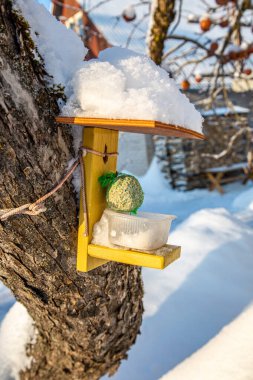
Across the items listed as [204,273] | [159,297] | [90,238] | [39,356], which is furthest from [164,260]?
[204,273]

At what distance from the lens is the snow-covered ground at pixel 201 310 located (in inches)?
53.4

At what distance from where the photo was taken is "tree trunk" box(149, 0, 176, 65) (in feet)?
9.14

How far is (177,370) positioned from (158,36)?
2468 mm

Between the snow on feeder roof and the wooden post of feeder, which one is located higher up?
the snow on feeder roof

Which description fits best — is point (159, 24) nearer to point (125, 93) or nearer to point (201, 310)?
point (201, 310)

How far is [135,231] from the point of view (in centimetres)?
98

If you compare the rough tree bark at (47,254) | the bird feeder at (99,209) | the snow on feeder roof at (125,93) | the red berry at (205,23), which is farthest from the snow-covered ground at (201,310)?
the red berry at (205,23)

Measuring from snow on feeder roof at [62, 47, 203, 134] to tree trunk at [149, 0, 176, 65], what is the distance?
2148 millimetres

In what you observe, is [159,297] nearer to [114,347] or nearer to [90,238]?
[114,347]

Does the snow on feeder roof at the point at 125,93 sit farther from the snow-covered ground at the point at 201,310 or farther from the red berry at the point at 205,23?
the red berry at the point at 205,23

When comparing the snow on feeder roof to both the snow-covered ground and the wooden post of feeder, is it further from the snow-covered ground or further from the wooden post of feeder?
the snow-covered ground

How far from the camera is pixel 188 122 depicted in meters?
0.94

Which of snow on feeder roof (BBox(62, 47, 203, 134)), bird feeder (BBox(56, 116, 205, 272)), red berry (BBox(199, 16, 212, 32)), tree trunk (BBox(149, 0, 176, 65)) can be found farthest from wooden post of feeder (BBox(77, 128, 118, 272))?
red berry (BBox(199, 16, 212, 32))

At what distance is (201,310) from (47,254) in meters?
1.10
